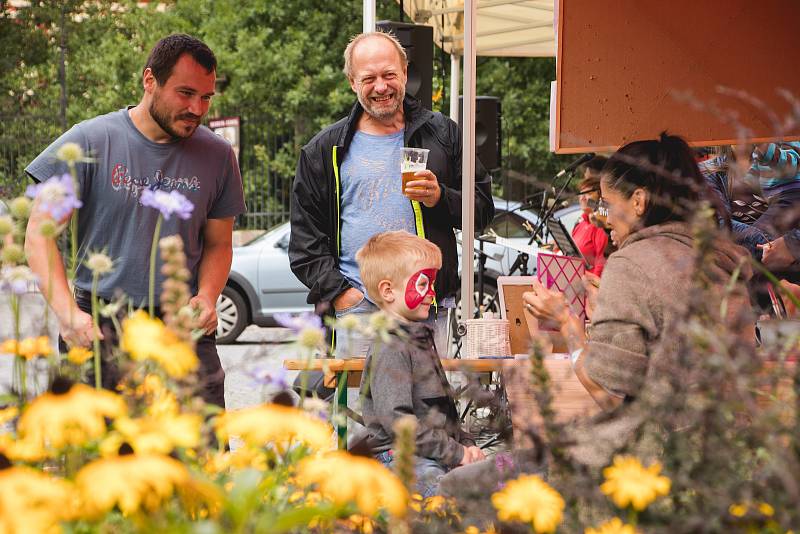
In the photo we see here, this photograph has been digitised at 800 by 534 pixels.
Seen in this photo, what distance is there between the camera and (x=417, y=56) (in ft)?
24.9

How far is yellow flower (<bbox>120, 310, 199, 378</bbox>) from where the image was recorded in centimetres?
143

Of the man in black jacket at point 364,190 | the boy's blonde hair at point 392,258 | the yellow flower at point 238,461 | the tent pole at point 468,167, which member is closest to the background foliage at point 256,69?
the tent pole at point 468,167

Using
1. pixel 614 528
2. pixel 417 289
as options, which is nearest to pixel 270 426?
pixel 614 528

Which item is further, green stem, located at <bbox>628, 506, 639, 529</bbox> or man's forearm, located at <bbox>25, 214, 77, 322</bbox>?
man's forearm, located at <bbox>25, 214, 77, 322</bbox>

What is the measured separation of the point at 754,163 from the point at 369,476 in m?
4.15

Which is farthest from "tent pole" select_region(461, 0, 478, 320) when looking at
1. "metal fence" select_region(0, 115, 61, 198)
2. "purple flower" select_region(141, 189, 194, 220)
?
"metal fence" select_region(0, 115, 61, 198)

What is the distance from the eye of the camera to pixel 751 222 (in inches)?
214

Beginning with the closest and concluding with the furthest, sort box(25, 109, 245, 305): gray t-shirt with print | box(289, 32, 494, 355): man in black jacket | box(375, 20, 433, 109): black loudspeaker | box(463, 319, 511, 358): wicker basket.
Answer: box(25, 109, 245, 305): gray t-shirt with print → box(463, 319, 511, 358): wicker basket → box(289, 32, 494, 355): man in black jacket → box(375, 20, 433, 109): black loudspeaker

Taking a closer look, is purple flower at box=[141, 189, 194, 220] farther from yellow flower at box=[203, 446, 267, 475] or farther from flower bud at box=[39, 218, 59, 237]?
yellow flower at box=[203, 446, 267, 475]

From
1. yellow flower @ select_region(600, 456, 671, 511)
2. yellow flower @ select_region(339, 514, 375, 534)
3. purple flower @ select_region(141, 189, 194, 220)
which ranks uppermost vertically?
purple flower @ select_region(141, 189, 194, 220)

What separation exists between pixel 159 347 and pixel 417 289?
2002 mm

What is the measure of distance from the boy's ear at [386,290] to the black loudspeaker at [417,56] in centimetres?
413

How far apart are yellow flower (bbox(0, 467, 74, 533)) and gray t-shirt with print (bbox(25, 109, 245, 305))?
262 centimetres

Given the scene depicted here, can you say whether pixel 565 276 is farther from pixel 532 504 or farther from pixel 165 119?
pixel 532 504
